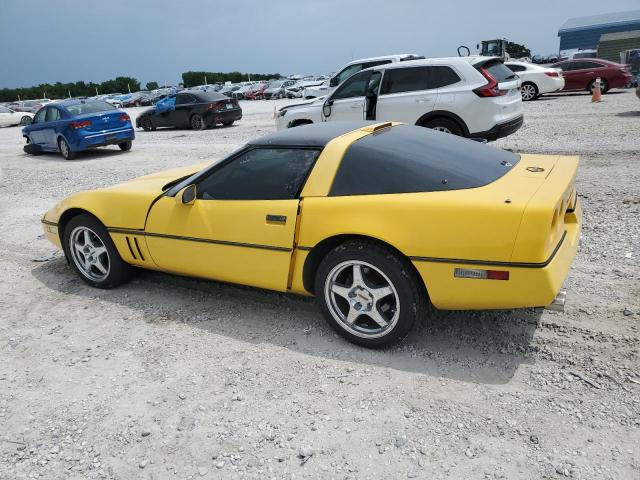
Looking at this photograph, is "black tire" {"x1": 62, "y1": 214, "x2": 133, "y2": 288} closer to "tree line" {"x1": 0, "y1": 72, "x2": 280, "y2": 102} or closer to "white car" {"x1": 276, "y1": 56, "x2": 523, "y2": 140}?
"white car" {"x1": 276, "y1": 56, "x2": 523, "y2": 140}

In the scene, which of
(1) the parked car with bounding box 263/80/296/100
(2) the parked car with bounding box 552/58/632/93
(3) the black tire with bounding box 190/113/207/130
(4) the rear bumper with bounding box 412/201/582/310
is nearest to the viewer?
(4) the rear bumper with bounding box 412/201/582/310

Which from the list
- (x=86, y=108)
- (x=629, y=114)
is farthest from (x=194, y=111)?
(x=629, y=114)

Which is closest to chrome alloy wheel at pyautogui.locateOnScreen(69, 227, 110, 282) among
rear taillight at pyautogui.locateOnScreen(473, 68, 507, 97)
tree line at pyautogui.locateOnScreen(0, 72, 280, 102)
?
rear taillight at pyautogui.locateOnScreen(473, 68, 507, 97)

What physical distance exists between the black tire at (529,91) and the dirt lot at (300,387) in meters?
16.0

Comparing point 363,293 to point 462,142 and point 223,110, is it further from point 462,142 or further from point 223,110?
point 223,110

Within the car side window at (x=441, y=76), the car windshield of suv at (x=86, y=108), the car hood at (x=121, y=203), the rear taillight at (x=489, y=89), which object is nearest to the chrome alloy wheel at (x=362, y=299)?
the car hood at (x=121, y=203)

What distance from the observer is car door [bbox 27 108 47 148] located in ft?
46.8

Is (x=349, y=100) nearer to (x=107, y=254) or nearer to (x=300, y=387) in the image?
(x=107, y=254)

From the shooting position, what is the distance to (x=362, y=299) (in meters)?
3.29

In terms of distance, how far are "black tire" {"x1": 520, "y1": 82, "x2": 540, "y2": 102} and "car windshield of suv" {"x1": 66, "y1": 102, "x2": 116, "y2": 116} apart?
46.5 ft

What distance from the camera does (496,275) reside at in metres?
2.84

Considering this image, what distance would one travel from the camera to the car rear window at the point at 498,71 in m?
8.57

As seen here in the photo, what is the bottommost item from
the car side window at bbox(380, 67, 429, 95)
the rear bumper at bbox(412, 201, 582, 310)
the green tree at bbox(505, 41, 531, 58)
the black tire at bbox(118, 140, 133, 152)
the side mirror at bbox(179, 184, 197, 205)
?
the rear bumper at bbox(412, 201, 582, 310)

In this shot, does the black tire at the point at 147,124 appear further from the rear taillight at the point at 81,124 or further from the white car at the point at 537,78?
the white car at the point at 537,78
